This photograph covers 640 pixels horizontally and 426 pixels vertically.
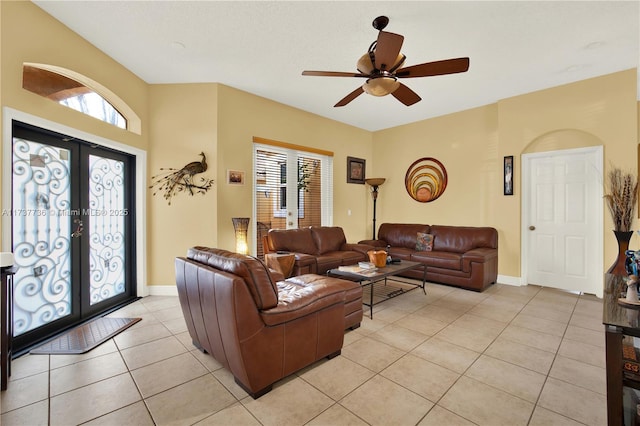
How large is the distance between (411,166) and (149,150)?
4784 millimetres

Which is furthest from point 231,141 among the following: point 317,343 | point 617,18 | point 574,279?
point 574,279

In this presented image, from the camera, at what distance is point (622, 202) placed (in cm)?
348

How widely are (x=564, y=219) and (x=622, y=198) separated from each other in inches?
33.4

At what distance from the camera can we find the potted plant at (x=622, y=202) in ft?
10.9

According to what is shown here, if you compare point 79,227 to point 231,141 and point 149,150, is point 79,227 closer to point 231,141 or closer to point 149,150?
point 149,150

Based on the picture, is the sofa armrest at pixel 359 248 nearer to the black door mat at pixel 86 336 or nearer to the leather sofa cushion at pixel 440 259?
the leather sofa cushion at pixel 440 259

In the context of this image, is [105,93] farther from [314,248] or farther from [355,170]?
[355,170]

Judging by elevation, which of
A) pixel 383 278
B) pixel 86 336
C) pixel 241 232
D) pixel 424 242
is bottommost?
pixel 86 336

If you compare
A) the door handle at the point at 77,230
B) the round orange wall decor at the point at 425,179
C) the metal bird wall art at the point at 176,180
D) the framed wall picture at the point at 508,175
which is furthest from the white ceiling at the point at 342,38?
the door handle at the point at 77,230

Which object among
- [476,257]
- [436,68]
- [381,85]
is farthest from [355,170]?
[436,68]

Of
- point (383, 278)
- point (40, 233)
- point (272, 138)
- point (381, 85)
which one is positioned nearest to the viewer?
point (381, 85)

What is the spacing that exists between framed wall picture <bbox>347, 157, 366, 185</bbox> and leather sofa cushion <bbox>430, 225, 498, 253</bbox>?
6.37 feet

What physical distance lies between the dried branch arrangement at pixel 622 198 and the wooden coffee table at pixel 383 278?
7.64ft

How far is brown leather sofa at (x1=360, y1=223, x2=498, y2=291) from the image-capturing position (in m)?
4.28
